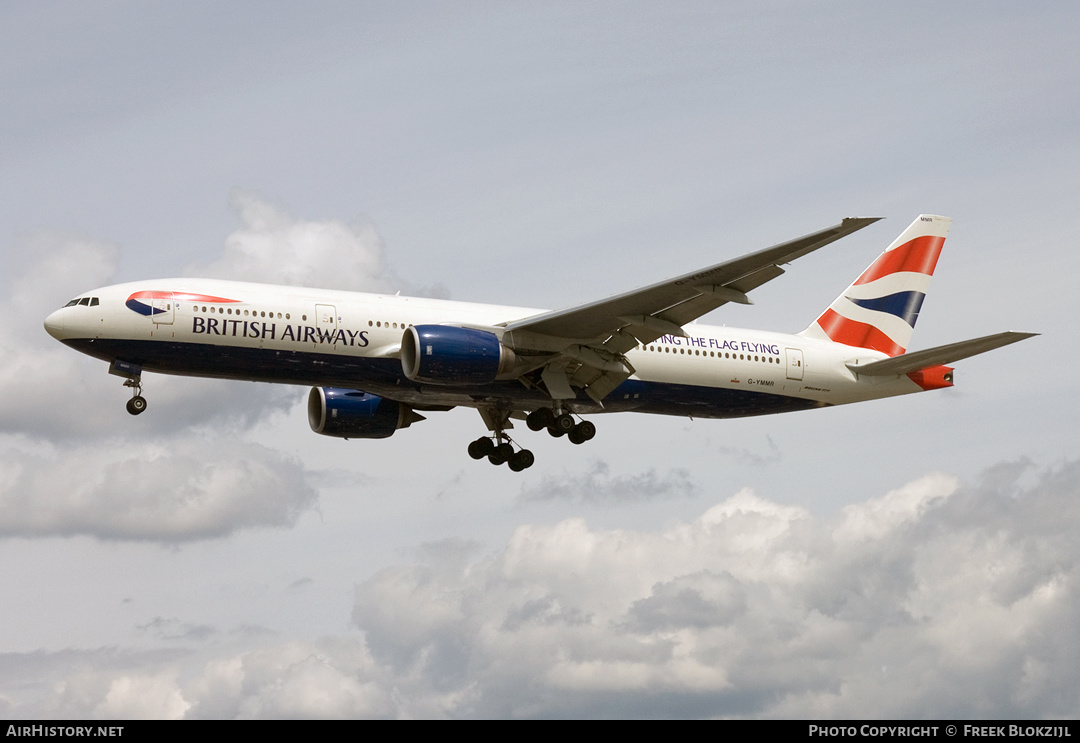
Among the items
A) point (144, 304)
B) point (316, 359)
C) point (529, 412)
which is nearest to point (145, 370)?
point (144, 304)

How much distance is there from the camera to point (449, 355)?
34.1 m

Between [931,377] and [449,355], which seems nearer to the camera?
[449,355]

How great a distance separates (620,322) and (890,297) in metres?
13.3

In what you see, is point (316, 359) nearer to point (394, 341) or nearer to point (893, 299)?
point (394, 341)

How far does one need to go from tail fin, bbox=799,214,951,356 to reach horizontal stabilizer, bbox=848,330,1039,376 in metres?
1.90

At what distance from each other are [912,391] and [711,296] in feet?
36.3

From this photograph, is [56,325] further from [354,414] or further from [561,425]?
[561,425]

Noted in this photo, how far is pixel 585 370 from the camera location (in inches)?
1474

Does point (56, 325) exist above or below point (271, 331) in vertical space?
above

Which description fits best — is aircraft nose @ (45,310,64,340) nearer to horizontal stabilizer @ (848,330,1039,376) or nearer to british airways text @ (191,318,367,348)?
british airways text @ (191,318,367,348)

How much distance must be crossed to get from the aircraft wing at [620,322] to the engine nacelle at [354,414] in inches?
258

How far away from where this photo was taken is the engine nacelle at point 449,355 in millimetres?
33938

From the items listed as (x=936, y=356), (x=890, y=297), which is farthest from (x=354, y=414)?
(x=890, y=297)

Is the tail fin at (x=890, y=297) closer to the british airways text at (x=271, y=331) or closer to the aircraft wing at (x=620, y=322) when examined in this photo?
the aircraft wing at (x=620, y=322)
